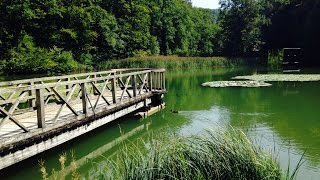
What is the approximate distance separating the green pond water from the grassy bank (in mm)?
21639

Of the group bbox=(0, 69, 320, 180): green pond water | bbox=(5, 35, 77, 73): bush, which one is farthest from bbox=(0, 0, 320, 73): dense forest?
bbox=(0, 69, 320, 180): green pond water

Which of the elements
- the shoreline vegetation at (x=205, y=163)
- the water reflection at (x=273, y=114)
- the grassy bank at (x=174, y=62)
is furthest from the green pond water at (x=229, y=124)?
the grassy bank at (x=174, y=62)

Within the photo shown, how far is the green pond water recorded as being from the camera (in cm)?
934

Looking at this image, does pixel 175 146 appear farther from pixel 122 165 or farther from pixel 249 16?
pixel 249 16

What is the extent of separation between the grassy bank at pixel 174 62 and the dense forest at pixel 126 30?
374 cm

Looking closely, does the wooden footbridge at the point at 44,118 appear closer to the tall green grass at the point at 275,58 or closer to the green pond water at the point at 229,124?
the green pond water at the point at 229,124

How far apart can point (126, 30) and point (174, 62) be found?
40.8ft

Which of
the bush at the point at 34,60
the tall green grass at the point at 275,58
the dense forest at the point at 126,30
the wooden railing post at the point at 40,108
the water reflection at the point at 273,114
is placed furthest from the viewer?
the tall green grass at the point at 275,58

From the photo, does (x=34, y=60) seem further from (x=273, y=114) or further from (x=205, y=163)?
(x=205, y=163)

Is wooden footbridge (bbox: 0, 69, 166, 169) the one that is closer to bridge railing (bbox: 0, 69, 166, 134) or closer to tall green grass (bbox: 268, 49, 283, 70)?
bridge railing (bbox: 0, 69, 166, 134)

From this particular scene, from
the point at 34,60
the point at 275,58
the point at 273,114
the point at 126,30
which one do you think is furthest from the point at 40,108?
the point at 126,30

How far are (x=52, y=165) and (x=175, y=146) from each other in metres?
4.59

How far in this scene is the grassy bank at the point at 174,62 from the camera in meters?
46.5

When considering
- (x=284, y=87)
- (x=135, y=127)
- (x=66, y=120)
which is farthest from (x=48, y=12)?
(x=66, y=120)
